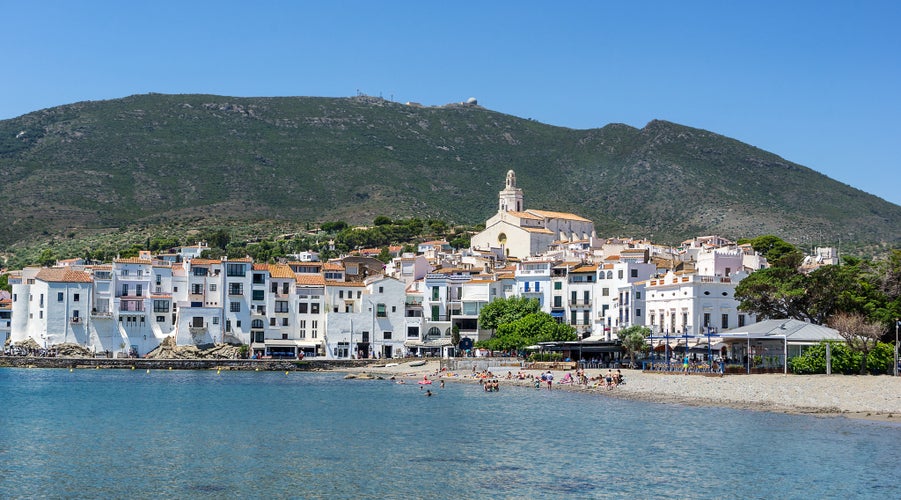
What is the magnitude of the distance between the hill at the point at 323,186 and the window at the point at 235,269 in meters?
53.5

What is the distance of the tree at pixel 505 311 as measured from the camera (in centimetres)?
8788

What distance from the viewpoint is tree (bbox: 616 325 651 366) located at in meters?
71.7

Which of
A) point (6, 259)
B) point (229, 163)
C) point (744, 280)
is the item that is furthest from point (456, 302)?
point (229, 163)

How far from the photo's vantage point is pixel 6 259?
12656 cm

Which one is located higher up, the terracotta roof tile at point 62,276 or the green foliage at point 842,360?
the terracotta roof tile at point 62,276

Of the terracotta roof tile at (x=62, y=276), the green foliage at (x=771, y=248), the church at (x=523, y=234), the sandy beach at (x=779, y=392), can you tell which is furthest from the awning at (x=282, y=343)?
the green foliage at (x=771, y=248)

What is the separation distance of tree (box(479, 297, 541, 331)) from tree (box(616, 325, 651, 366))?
14683mm

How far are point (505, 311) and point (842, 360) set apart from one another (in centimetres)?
3653

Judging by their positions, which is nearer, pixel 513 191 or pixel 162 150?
pixel 513 191

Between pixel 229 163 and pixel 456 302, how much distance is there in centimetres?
9254

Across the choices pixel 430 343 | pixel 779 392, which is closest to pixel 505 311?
pixel 430 343

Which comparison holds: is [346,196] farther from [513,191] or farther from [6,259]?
[6,259]

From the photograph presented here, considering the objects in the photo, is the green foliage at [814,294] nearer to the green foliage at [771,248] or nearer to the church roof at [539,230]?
the green foliage at [771,248]

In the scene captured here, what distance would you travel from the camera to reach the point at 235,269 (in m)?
92.0
